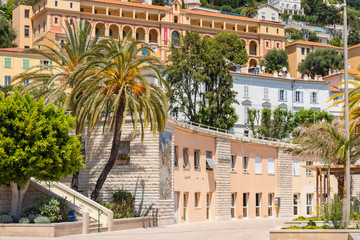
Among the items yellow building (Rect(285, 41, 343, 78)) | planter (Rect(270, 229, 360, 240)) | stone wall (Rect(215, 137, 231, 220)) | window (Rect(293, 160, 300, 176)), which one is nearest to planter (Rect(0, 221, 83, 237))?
planter (Rect(270, 229, 360, 240))

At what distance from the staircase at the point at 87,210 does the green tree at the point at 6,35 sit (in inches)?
3099

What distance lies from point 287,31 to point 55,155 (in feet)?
528

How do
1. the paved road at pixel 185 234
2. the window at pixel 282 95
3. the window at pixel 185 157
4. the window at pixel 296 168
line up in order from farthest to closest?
the window at pixel 282 95 → the window at pixel 296 168 → the window at pixel 185 157 → the paved road at pixel 185 234

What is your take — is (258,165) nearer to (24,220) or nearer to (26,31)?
(24,220)

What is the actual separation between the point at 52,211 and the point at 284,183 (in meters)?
30.5

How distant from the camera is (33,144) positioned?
29.5 m

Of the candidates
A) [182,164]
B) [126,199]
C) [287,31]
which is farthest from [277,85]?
[287,31]

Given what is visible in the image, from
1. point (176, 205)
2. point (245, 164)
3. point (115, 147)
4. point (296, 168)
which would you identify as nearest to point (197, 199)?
point (176, 205)

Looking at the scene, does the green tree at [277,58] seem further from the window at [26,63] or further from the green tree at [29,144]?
the green tree at [29,144]

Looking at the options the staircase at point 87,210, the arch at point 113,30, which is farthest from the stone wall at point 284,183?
the arch at point 113,30

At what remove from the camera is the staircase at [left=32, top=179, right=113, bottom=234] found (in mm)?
31466

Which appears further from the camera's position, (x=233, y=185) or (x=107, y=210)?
(x=233, y=185)

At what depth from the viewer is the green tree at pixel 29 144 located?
2917cm

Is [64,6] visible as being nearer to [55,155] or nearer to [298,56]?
[298,56]
